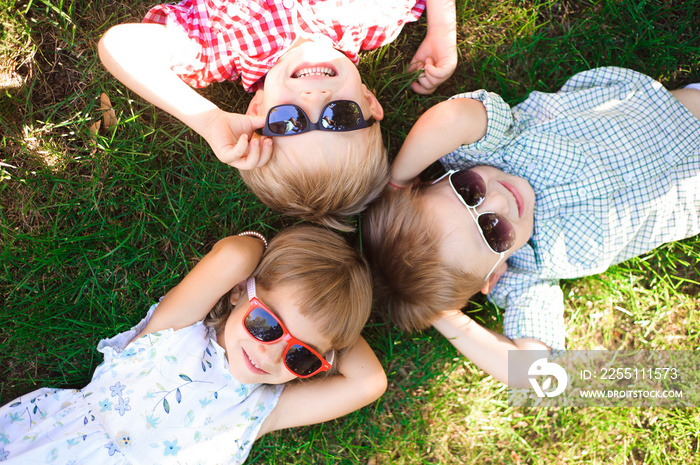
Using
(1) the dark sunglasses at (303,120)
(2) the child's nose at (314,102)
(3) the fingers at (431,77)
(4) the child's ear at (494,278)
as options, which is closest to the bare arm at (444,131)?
(3) the fingers at (431,77)

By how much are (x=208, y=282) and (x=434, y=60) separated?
190cm

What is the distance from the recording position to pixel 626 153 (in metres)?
2.74

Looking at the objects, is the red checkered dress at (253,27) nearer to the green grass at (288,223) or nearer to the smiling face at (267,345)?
the green grass at (288,223)

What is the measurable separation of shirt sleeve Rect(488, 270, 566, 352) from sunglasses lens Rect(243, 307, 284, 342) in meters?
1.47

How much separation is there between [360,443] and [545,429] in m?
1.29

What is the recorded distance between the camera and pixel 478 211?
8.21ft

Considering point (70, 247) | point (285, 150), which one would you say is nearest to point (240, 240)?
point (285, 150)

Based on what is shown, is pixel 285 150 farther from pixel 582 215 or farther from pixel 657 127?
pixel 657 127

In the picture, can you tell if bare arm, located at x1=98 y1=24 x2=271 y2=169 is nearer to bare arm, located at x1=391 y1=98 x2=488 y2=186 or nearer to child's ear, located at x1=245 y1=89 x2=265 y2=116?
child's ear, located at x1=245 y1=89 x2=265 y2=116

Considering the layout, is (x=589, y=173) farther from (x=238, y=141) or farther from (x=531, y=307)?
(x=238, y=141)

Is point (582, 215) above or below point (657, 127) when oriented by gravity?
below

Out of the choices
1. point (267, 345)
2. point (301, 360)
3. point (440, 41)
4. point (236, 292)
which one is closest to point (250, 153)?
point (236, 292)

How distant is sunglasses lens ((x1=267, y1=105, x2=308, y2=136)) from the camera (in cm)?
221

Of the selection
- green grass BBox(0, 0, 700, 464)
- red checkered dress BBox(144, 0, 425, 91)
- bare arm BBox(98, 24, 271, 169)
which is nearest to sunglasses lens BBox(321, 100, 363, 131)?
bare arm BBox(98, 24, 271, 169)
